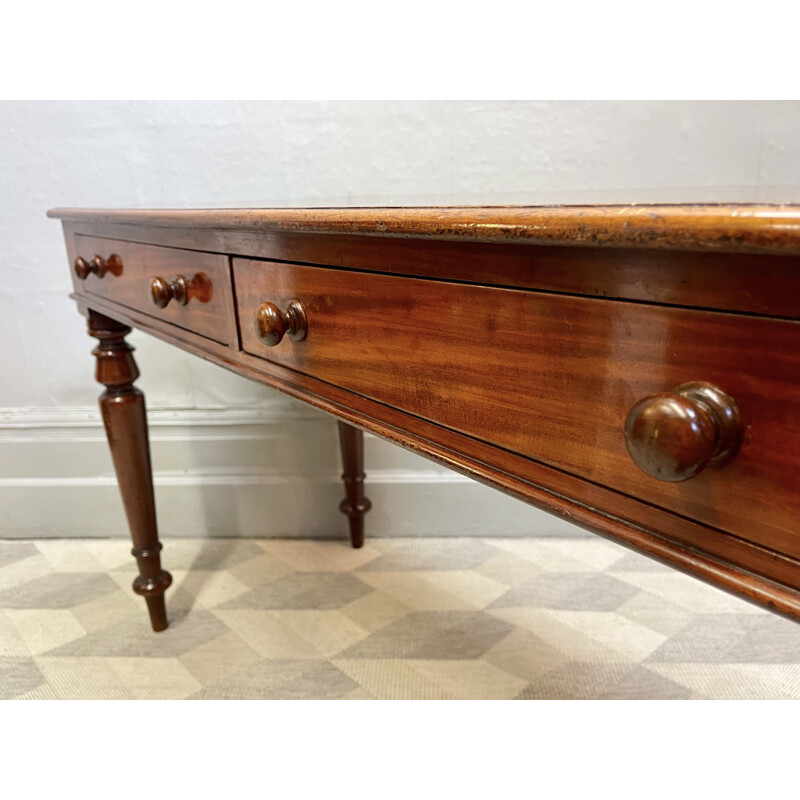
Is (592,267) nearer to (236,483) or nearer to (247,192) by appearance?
(247,192)

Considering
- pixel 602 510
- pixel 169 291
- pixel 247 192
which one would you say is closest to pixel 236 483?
pixel 247 192

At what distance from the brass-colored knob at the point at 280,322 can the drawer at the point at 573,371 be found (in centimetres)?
2

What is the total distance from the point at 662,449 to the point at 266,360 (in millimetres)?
466

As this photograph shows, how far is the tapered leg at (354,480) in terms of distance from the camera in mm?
1439

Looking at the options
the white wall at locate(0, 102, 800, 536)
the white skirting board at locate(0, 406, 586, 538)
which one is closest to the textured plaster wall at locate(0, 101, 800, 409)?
the white wall at locate(0, 102, 800, 536)

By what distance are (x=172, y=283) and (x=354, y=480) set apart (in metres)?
0.73

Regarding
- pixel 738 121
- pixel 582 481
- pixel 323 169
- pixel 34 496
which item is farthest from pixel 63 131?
pixel 582 481

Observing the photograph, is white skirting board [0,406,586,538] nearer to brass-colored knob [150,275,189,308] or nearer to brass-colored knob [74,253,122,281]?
brass-colored knob [74,253,122,281]

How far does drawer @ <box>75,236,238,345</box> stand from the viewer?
2.42 feet

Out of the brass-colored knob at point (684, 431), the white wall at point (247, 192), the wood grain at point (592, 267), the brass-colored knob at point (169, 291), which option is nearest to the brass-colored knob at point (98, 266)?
the brass-colored knob at point (169, 291)

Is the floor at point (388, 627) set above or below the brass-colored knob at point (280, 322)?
below

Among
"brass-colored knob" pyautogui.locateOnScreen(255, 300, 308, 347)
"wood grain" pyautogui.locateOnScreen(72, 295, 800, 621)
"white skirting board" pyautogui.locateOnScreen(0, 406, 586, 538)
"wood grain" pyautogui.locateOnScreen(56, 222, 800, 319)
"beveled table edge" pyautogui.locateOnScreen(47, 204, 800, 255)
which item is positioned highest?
"beveled table edge" pyautogui.locateOnScreen(47, 204, 800, 255)

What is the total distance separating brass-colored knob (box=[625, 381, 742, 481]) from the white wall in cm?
79

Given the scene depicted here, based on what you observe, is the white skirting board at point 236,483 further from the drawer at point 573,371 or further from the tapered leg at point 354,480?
the drawer at point 573,371
